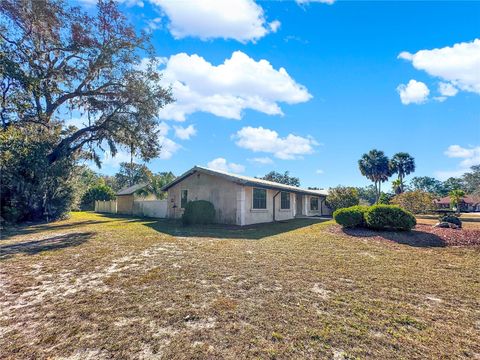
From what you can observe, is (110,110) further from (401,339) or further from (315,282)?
(401,339)

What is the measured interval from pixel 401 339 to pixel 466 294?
2.63 m

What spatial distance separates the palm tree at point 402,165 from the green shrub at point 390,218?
35.4 metres

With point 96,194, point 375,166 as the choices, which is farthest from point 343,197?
point 96,194

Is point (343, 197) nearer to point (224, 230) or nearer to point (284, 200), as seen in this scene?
point (284, 200)

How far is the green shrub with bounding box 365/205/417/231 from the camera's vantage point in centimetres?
1023

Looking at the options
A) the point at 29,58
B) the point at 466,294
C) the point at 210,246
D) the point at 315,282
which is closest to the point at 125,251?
the point at 210,246

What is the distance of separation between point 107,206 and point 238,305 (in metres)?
33.6

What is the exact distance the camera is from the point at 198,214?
15.6 m

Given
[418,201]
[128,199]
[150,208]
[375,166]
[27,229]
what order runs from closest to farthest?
[27,229], [418,201], [150,208], [128,199], [375,166]

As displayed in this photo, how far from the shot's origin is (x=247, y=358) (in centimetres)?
270

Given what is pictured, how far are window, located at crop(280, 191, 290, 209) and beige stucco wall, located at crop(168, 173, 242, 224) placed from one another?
18.4 feet

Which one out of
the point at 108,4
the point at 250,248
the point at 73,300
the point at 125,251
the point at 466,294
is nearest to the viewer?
the point at 73,300

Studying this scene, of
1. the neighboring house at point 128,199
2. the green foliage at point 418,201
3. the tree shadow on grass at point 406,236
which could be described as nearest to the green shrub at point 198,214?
the tree shadow on grass at point 406,236

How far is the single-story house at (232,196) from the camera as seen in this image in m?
15.8
